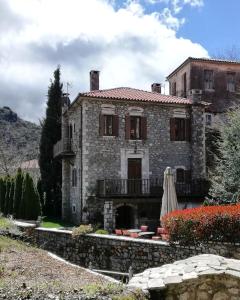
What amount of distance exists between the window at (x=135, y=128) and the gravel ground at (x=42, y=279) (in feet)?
49.1

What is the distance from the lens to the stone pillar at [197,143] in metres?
27.2

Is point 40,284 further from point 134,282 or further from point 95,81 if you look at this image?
point 95,81

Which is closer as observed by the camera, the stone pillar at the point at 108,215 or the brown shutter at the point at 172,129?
the stone pillar at the point at 108,215

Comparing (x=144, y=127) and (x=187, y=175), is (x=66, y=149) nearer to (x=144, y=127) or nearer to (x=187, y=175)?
(x=144, y=127)

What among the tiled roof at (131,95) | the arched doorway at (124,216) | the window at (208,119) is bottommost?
the arched doorway at (124,216)

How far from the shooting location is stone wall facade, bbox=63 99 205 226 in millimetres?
24969

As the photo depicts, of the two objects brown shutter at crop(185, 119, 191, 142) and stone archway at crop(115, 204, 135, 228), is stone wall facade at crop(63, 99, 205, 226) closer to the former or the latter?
brown shutter at crop(185, 119, 191, 142)

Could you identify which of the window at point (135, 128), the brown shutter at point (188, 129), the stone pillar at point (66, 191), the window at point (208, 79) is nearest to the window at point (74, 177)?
the stone pillar at point (66, 191)

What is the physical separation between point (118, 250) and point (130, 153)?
11.8 metres

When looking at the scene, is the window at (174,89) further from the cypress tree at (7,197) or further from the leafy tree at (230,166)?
the cypress tree at (7,197)

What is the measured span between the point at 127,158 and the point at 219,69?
10.5m

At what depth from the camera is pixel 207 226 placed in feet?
42.7

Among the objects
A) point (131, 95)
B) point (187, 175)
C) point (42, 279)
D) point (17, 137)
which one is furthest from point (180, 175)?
point (17, 137)

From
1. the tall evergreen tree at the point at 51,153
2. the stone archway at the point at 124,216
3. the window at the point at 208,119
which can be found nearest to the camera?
the stone archway at the point at 124,216
